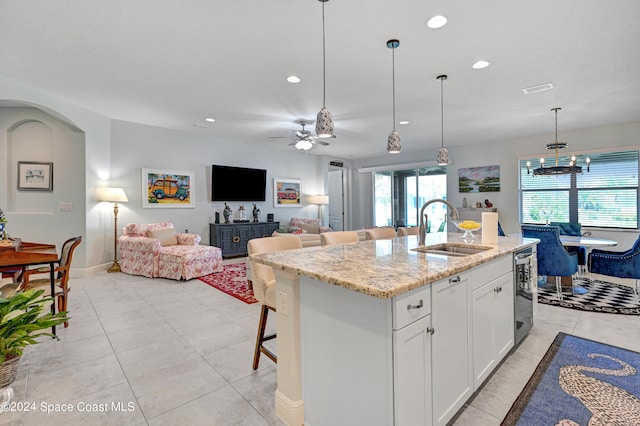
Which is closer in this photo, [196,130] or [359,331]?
[359,331]

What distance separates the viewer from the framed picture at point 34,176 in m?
4.84

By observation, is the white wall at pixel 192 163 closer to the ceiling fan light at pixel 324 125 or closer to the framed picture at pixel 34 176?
the framed picture at pixel 34 176

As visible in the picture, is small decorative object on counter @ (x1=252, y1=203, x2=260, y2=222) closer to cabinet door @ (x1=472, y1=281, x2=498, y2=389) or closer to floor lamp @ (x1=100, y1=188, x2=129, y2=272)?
floor lamp @ (x1=100, y1=188, x2=129, y2=272)

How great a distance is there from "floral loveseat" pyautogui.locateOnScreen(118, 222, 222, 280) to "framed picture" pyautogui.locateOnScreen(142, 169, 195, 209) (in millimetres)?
639

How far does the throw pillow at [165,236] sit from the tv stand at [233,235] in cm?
99

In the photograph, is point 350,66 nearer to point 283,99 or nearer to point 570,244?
point 283,99

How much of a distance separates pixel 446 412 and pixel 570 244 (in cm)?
366

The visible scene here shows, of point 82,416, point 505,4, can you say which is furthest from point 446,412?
point 505,4

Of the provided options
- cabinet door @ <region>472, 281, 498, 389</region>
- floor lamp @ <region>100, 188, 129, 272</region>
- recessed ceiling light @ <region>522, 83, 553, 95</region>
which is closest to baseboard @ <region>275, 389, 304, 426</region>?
cabinet door @ <region>472, 281, 498, 389</region>

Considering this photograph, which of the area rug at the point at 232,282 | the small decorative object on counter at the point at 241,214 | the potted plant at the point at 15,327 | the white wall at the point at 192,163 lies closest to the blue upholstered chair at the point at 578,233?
the area rug at the point at 232,282

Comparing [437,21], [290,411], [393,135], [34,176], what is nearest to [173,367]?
[290,411]

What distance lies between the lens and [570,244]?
398 centimetres

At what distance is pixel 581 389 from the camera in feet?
6.51

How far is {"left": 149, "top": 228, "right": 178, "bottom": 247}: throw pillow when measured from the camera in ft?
17.6
